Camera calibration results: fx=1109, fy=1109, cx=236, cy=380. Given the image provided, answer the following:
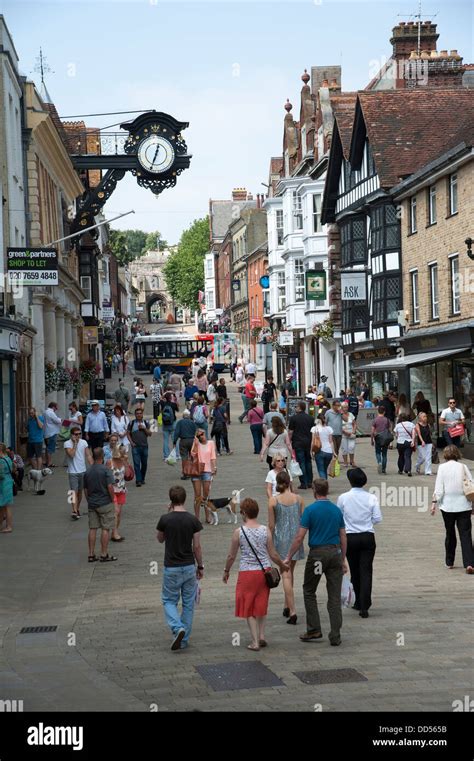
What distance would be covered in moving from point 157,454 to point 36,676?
70.4 feet

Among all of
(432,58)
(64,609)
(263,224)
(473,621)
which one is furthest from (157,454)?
(263,224)

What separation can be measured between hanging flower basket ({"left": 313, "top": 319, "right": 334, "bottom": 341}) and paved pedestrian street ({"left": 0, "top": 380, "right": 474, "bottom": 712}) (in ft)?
101

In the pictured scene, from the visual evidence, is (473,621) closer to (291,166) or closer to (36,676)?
(36,676)

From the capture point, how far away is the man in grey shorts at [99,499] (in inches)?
611

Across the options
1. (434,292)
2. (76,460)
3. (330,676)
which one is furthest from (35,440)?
(330,676)

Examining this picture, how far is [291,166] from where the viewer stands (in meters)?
65.3

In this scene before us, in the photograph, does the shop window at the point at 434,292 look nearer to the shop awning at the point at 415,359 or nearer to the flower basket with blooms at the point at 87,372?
the shop awning at the point at 415,359

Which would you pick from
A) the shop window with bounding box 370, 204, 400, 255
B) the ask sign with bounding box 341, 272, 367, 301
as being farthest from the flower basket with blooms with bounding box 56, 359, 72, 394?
the shop window with bounding box 370, 204, 400, 255

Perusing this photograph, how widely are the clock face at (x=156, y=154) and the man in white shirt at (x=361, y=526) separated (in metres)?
29.5

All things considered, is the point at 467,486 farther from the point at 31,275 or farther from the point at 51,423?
the point at 51,423

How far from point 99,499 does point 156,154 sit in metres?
26.5

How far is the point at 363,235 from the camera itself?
43219mm

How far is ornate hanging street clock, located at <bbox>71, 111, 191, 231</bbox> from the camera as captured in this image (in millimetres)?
39719

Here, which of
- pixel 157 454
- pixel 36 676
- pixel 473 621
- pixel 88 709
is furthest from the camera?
pixel 157 454
